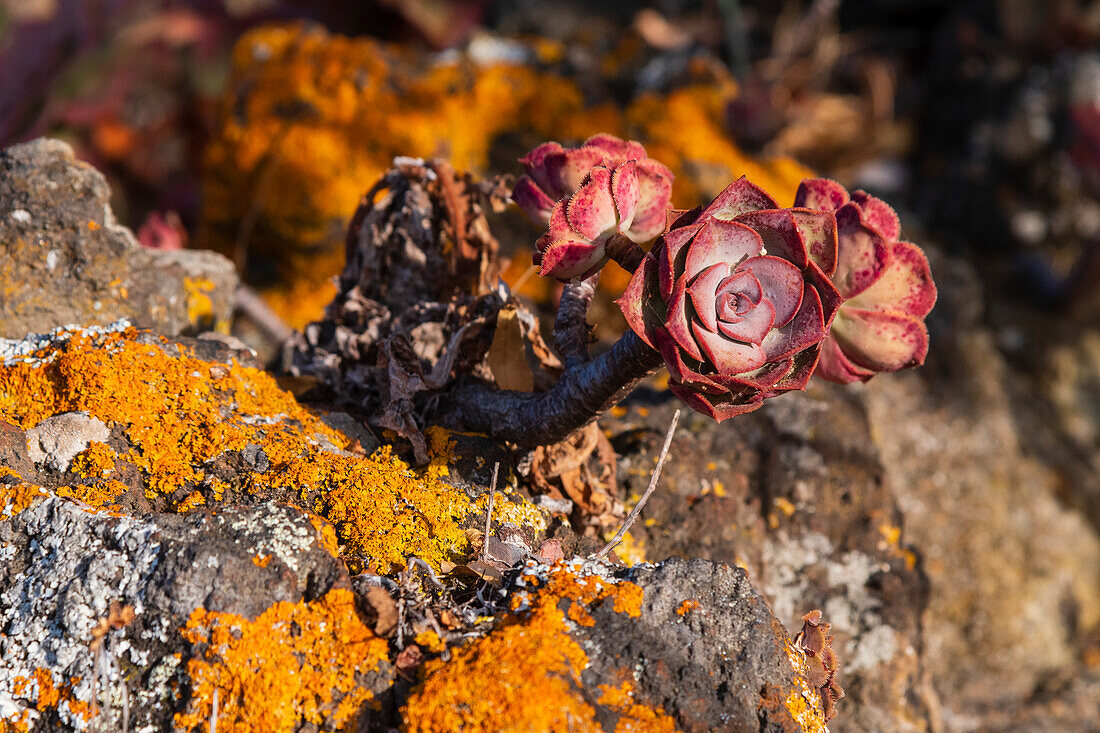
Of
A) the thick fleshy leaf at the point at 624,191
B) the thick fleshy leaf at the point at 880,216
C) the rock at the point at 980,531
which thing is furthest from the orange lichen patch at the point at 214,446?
the rock at the point at 980,531

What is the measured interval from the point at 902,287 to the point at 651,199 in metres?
0.42

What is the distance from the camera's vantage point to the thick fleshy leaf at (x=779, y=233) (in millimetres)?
1069

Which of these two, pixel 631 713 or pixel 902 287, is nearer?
pixel 631 713

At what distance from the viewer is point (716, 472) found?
1.87 metres

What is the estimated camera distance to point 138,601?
1.13 m

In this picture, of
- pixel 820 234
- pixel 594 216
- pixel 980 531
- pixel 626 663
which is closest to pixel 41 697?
pixel 626 663

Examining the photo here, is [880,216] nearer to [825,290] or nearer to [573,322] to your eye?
[825,290]

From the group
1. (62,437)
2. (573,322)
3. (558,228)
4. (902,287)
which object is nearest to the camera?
(558,228)

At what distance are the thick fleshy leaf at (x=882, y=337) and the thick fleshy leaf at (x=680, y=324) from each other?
1.16ft

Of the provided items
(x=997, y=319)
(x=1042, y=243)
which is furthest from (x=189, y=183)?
(x=1042, y=243)

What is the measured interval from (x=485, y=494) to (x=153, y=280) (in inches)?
36.1

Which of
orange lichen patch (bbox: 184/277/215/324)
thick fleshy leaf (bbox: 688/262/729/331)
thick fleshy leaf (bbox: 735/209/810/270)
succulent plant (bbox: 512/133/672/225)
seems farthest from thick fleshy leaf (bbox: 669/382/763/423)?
orange lichen patch (bbox: 184/277/215/324)

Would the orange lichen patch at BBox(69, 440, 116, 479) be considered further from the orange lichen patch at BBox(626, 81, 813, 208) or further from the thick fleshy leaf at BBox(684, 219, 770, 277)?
the orange lichen patch at BBox(626, 81, 813, 208)

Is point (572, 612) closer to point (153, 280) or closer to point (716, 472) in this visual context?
point (716, 472)
